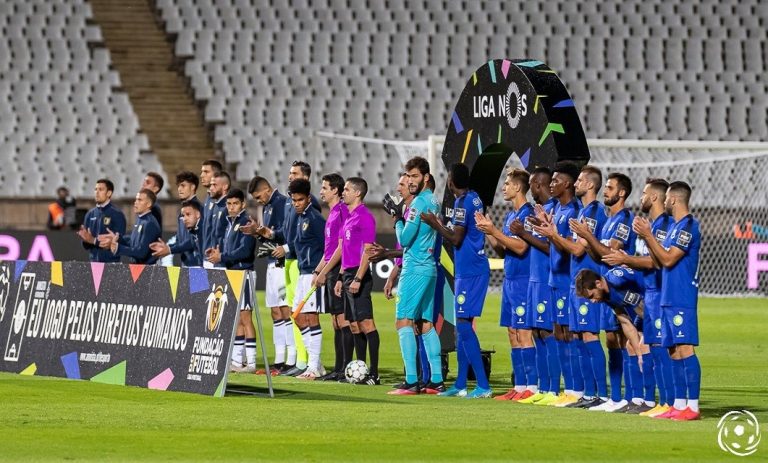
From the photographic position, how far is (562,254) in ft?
36.4

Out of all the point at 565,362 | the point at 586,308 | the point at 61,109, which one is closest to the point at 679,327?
the point at 586,308

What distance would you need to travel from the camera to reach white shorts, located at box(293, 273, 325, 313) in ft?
46.0

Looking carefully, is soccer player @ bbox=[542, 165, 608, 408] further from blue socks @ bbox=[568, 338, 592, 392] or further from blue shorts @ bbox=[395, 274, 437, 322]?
blue shorts @ bbox=[395, 274, 437, 322]

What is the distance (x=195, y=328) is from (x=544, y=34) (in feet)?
77.9

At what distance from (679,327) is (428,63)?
24.4 m

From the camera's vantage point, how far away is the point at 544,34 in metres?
34.2

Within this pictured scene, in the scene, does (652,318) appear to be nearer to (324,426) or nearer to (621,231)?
(621,231)

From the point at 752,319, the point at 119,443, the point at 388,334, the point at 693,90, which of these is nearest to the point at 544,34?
the point at 693,90

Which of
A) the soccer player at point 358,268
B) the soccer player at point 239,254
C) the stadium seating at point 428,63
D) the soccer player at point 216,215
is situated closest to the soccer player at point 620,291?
the soccer player at point 358,268

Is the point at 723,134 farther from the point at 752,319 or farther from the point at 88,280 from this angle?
the point at 88,280

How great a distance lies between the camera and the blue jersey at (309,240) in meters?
14.3

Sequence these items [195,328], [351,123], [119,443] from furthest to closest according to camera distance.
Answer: [351,123] → [195,328] → [119,443]

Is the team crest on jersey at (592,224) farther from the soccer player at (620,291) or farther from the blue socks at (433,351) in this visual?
the blue socks at (433,351)

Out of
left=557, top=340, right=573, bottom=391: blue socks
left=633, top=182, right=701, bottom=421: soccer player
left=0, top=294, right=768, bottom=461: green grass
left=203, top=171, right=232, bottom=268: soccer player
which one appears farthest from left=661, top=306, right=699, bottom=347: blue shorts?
left=203, top=171, right=232, bottom=268: soccer player
